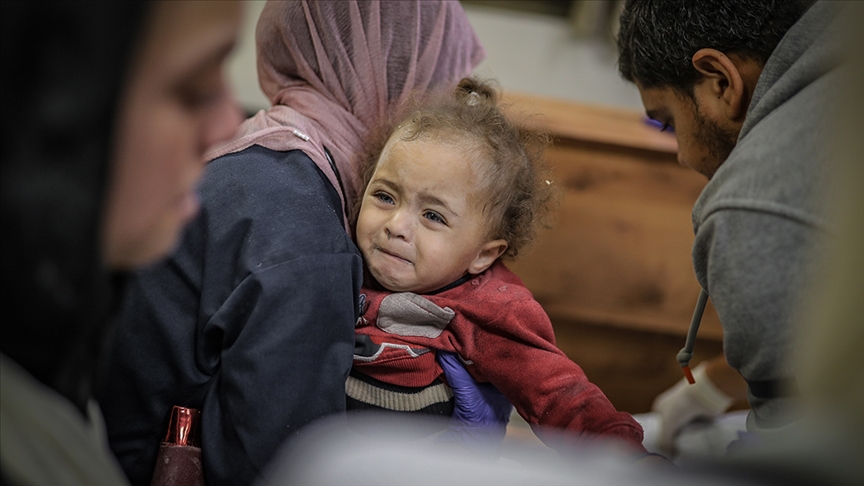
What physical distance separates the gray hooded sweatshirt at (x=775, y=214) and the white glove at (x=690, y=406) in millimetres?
754

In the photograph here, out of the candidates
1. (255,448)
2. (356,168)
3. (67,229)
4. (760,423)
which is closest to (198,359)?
(255,448)

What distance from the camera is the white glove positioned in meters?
1.53

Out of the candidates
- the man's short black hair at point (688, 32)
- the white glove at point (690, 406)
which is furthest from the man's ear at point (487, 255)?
the white glove at point (690, 406)

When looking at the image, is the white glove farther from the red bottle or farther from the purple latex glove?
the red bottle

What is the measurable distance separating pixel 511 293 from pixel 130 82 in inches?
28.9

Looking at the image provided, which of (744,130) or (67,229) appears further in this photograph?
(744,130)

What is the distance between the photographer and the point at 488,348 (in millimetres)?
1057

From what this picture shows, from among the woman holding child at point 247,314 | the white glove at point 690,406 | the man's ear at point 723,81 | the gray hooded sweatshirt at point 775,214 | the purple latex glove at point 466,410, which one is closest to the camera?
the gray hooded sweatshirt at point 775,214

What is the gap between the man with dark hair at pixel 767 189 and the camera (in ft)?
2.24

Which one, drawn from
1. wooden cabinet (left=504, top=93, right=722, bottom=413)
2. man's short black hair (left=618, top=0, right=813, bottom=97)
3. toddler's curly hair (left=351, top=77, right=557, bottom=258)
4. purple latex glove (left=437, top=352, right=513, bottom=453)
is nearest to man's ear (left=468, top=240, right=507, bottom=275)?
toddler's curly hair (left=351, top=77, right=557, bottom=258)

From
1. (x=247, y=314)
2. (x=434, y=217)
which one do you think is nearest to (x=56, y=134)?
(x=247, y=314)

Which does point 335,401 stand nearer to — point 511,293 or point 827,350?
point 511,293

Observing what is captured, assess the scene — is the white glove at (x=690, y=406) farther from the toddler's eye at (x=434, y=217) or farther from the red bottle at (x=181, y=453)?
the red bottle at (x=181, y=453)

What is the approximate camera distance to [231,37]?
49 cm
